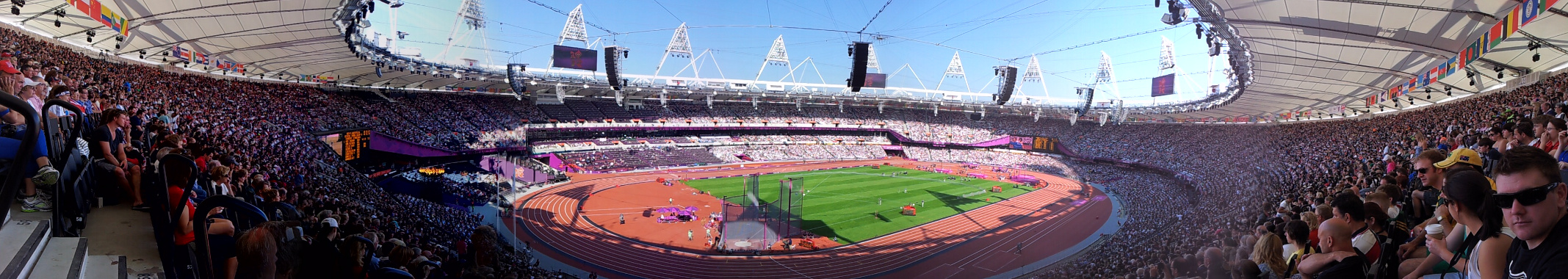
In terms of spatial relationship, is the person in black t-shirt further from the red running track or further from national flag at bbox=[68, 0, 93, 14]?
the red running track

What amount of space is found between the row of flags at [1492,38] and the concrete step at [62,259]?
10.3 metres

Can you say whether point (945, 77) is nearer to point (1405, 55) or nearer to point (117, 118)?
point (1405, 55)

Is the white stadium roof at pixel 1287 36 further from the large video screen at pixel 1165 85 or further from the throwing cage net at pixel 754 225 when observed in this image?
the throwing cage net at pixel 754 225

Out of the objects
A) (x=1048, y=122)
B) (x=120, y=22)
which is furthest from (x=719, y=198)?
(x=1048, y=122)

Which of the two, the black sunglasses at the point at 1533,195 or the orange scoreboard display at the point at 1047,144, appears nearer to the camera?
the black sunglasses at the point at 1533,195

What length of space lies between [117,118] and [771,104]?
4107cm

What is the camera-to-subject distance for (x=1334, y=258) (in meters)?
2.71

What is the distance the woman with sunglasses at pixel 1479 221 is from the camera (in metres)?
1.86

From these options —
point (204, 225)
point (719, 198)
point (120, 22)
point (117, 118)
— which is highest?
point (120, 22)

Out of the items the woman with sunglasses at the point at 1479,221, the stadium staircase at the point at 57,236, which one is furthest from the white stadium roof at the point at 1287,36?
the stadium staircase at the point at 57,236

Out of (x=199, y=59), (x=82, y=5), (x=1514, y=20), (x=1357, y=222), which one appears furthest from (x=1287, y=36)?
(x=199, y=59)

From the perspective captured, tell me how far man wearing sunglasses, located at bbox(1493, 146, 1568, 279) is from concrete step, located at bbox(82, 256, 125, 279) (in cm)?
522

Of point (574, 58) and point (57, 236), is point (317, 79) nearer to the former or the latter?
point (574, 58)

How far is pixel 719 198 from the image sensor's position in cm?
2220
